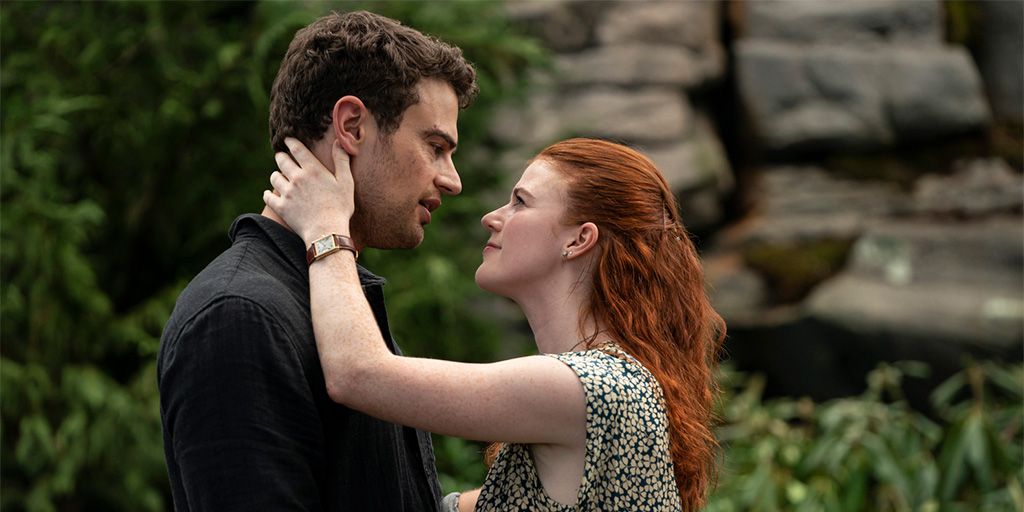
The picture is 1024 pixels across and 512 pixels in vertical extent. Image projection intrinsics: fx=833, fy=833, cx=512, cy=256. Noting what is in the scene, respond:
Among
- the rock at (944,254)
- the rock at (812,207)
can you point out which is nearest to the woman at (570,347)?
the rock at (944,254)

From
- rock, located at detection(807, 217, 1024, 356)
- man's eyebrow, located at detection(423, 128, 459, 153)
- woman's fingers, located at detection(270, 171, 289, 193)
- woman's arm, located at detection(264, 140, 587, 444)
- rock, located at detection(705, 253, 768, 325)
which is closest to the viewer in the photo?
woman's arm, located at detection(264, 140, 587, 444)

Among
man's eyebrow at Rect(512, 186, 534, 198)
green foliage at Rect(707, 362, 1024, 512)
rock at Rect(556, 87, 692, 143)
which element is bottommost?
green foliage at Rect(707, 362, 1024, 512)

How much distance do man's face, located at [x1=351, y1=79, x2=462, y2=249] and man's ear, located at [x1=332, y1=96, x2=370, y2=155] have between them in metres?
0.03

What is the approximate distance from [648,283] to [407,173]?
0.62 meters

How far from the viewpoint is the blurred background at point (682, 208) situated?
4637mm

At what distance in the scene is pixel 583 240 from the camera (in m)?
1.97

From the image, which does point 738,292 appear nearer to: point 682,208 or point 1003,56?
point 682,208

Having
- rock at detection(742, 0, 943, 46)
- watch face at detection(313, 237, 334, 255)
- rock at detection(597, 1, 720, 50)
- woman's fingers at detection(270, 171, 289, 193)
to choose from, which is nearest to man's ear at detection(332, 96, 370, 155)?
woman's fingers at detection(270, 171, 289, 193)

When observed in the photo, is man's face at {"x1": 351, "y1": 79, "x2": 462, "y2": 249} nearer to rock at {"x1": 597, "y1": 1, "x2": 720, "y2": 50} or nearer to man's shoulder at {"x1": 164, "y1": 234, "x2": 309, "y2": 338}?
man's shoulder at {"x1": 164, "y1": 234, "x2": 309, "y2": 338}

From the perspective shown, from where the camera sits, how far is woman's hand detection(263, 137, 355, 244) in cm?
169

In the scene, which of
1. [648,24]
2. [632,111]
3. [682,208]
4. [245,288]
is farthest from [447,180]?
[648,24]

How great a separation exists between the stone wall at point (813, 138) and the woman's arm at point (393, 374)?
16.7ft

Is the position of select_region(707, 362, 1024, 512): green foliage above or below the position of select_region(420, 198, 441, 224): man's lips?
below

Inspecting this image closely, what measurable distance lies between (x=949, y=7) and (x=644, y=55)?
112 inches
